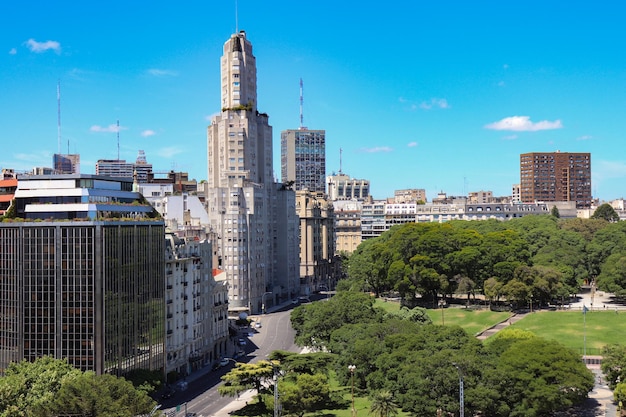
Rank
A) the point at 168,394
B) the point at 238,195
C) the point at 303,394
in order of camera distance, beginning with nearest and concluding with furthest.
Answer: the point at 303,394, the point at 168,394, the point at 238,195

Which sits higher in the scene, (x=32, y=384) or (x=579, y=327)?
(x=32, y=384)

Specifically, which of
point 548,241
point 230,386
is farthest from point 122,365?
point 548,241

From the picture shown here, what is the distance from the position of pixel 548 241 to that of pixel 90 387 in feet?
477

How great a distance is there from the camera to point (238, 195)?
180 meters

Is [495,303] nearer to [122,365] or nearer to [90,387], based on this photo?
[122,365]

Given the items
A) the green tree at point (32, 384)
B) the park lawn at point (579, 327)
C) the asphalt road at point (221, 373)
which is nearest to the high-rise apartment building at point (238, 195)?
the asphalt road at point (221, 373)

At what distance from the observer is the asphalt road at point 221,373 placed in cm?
9775

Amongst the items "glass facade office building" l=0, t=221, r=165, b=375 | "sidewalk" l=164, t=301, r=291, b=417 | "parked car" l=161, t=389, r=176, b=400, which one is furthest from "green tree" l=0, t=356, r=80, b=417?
"sidewalk" l=164, t=301, r=291, b=417

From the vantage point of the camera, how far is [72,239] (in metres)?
91.0

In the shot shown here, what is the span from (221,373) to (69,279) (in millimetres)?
37659

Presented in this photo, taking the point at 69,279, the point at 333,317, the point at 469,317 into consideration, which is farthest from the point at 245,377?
the point at 469,317

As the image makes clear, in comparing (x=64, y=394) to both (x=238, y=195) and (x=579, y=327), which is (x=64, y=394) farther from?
(x=238, y=195)

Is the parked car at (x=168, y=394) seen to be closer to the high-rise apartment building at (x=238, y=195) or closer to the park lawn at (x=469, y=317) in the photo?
the park lawn at (x=469, y=317)

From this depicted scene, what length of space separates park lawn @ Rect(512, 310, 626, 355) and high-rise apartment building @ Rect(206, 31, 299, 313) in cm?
7011
